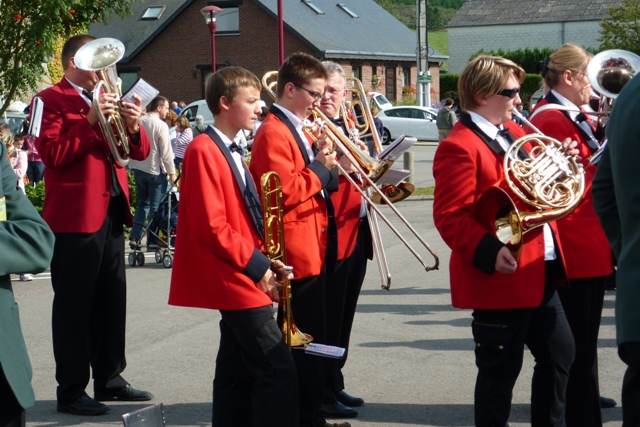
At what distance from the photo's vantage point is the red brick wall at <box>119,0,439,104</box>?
1714 inches

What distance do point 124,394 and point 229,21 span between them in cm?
4003

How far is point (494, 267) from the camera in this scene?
4.09 m

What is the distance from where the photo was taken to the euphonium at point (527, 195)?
13.3 feet

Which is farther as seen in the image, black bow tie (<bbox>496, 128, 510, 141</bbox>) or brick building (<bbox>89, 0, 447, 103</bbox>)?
brick building (<bbox>89, 0, 447, 103</bbox>)

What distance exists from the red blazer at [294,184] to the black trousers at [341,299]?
540 mm

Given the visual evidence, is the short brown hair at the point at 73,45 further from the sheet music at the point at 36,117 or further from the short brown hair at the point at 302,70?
the short brown hair at the point at 302,70

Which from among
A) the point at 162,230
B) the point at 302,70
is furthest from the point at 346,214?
the point at 162,230

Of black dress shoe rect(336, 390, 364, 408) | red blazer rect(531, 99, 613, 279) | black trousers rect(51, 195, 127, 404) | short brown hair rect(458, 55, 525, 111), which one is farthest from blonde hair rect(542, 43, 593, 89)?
black trousers rect(51, 195, 127, 404)

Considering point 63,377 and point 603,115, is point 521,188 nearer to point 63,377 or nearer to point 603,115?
point 603,115

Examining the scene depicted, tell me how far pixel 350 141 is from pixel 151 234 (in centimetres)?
655

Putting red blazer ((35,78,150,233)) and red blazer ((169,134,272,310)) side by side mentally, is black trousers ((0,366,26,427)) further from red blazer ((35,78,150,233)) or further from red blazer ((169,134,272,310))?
red blazer ((35,78,150,233))

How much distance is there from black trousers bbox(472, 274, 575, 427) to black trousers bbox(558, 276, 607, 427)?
301 mm

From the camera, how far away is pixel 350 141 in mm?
5195

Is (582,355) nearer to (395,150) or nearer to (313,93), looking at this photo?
(395,150)
